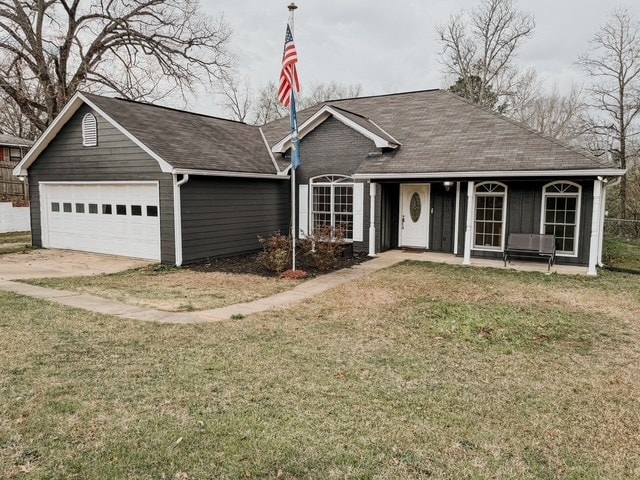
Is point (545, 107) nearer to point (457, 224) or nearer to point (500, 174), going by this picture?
A: point (457, 224)

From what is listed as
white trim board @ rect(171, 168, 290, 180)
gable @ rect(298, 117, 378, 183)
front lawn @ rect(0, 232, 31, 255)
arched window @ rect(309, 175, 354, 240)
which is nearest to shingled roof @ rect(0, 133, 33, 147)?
front lawn @ rect(0, 232, 31, 255)

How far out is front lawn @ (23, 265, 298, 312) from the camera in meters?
8.41

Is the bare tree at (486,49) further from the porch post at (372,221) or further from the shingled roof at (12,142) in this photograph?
the shingled roof at (12,142)

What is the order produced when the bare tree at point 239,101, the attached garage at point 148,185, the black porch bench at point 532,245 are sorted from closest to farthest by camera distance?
the black porch bench at point 532,245 < the attached garage at point 148,185 < the bare tree at point 239,101

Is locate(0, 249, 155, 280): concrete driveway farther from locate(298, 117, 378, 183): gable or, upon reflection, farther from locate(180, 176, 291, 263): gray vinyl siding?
locate(298, 117, 378, 183): gable

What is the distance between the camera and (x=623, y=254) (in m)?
14.8

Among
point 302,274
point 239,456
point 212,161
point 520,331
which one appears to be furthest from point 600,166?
point 239,456

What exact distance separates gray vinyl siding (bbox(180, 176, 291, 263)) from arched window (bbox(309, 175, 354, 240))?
1.18 m

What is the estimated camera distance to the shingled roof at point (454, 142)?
12.0 metres

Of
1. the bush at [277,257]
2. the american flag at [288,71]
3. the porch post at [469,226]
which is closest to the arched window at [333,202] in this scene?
the bush at [277,257]

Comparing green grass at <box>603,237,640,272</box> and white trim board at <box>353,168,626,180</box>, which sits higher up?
white trim board at <box>353,168,626,180</box>

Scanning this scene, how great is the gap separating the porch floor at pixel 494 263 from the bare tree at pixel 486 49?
19.6m

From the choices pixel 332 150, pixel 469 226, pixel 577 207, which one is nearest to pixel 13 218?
pixel 332 150

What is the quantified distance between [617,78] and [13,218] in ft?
98.5
